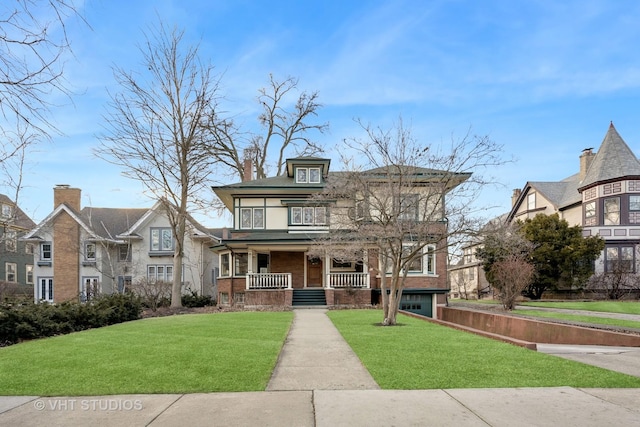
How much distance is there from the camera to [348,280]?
24.0 m

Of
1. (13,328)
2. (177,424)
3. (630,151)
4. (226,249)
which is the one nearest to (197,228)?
(226,249)

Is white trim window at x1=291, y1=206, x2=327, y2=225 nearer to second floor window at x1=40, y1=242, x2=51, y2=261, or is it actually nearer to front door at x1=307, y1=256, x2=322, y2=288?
front door at x1=307, y1=256, x2=322, y2=288

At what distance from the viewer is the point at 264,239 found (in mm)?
23672

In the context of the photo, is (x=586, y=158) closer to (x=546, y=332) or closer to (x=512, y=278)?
(x=512, y=278)

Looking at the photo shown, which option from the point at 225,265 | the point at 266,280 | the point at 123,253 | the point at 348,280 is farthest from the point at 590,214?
the point at 123,253

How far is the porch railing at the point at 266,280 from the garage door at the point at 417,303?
21.2 ft

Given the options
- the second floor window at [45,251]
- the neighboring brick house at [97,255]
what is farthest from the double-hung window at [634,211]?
the second floor window at [45,251]

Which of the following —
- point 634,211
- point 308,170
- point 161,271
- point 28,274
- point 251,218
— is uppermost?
point 308,170

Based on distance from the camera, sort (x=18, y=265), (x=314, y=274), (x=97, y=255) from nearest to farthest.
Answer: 1. (x=314, y=274)
2. (x=97, y=255)
3. (x=18, y=265)

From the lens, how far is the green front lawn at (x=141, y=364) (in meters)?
6.27

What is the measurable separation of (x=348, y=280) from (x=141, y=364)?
1712 cm

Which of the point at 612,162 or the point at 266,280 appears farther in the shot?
the point at 612,162

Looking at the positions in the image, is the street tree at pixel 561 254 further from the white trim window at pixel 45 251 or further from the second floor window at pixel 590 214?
the white trim window at pixel 45 251

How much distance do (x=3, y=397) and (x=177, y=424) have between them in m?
3.02
